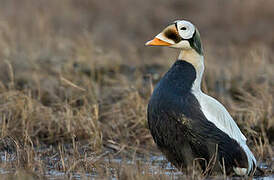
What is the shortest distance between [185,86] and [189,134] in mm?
396

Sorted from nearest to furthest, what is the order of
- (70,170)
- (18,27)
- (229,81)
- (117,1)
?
(70,170) < (229,81) < (18,27) < (117,1)

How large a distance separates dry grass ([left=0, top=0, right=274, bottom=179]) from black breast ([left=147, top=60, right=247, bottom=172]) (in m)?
0.26

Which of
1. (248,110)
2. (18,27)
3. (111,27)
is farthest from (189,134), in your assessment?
(111,27)

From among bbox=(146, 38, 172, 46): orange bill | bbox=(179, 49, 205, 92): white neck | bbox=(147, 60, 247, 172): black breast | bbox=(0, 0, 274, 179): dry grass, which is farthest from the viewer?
bbox=(0, 0, 274, 179): dry grass

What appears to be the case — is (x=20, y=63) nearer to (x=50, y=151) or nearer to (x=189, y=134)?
(x=50, y=151)

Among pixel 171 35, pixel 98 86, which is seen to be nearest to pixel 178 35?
pixel 171 35

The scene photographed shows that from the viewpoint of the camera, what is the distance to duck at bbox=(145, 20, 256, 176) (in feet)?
16.4

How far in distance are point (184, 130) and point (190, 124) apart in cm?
7

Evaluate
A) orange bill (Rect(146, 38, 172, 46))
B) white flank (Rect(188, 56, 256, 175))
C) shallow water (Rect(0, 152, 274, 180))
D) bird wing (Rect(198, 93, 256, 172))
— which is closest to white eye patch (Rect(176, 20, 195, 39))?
orange bill (Rect(146, 38, 172, 46))

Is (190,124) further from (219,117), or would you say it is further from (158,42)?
(158,42)

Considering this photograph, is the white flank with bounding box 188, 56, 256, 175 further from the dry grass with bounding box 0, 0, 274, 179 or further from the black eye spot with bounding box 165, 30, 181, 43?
the dry grass with bounding box 0, 0, 274, 179

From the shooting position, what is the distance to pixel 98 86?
8117 millimetres

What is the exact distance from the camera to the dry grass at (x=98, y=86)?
5426 millimetres

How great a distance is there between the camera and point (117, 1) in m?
15.2
